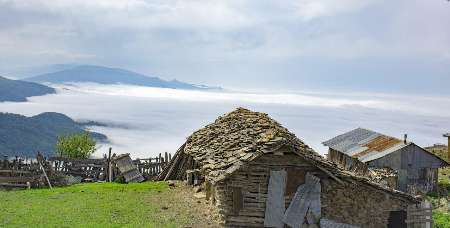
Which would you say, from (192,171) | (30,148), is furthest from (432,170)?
(30,148)

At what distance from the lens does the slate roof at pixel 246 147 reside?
23.1 meters

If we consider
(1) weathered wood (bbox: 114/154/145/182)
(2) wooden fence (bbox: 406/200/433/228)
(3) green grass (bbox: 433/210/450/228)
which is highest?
(1) weathered wood (bbox: 114/154/145/182)

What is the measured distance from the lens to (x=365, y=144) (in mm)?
50281

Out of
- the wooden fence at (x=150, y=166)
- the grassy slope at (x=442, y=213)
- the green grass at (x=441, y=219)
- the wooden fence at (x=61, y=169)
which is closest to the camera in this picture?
the green grass at (x=441, y=219)

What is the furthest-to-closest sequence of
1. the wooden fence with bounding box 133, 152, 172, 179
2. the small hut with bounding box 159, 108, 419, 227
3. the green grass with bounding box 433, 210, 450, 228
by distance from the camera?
the wooden fence with bounding box 133, 152, 172, 179, the green grass with bounding box 433, 210, 450, 228, the small hut with bounding box 159, 108, 419, 227

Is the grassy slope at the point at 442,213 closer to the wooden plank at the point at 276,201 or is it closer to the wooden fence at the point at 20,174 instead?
the wooden plank at the point at 276,201

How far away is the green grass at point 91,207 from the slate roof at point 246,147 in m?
3.04

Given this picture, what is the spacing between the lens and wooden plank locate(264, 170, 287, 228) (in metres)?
23.7

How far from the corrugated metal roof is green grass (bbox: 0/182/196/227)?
808 inches

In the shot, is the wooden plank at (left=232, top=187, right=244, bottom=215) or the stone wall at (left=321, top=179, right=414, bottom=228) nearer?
the wooden plank at (left=232, top=187, right=244, bottom=215)

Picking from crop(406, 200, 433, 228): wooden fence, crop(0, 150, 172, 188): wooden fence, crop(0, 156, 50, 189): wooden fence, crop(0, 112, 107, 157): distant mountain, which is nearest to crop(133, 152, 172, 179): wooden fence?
crop(0, 150, 172, 188): wooden fence

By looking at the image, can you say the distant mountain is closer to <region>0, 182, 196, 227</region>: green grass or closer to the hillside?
<region>0, 182, 196, 227</region>: green grass

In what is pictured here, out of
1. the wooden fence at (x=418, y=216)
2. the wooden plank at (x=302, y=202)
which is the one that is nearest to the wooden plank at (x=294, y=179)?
the wooden plank at (x=302, y=202)

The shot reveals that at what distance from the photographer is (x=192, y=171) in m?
31.9
